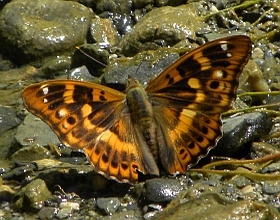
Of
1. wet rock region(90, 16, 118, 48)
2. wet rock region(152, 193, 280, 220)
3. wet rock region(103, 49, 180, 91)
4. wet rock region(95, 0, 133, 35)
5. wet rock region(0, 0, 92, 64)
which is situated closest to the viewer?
wet rock region(152, 193, 280, 220)

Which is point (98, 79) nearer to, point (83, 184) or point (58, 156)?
point (58, 156)

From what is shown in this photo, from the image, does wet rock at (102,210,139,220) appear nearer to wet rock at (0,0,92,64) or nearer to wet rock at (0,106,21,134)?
wet rock at (0,106,21,134)

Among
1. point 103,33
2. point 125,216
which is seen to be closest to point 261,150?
point 125,216

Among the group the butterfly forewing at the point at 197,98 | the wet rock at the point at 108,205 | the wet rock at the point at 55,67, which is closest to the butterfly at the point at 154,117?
the butterfly forewing at the point at 197,98

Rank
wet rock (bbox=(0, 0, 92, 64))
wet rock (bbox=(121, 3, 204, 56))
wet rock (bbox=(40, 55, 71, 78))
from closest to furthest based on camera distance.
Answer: wet rock (bbox=(121, 3, 204, 56)) → wet rock (bbox=(40, 55, 71, 78)) → wet rock (bbox=(0, 0, 92, 64))

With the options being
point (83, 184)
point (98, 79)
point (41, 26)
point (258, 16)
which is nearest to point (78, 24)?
point (41, 26)

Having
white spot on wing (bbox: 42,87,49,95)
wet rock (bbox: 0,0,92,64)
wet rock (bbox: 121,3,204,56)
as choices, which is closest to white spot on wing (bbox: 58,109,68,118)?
white spot on wing (bbox: 42,87,49,95)
